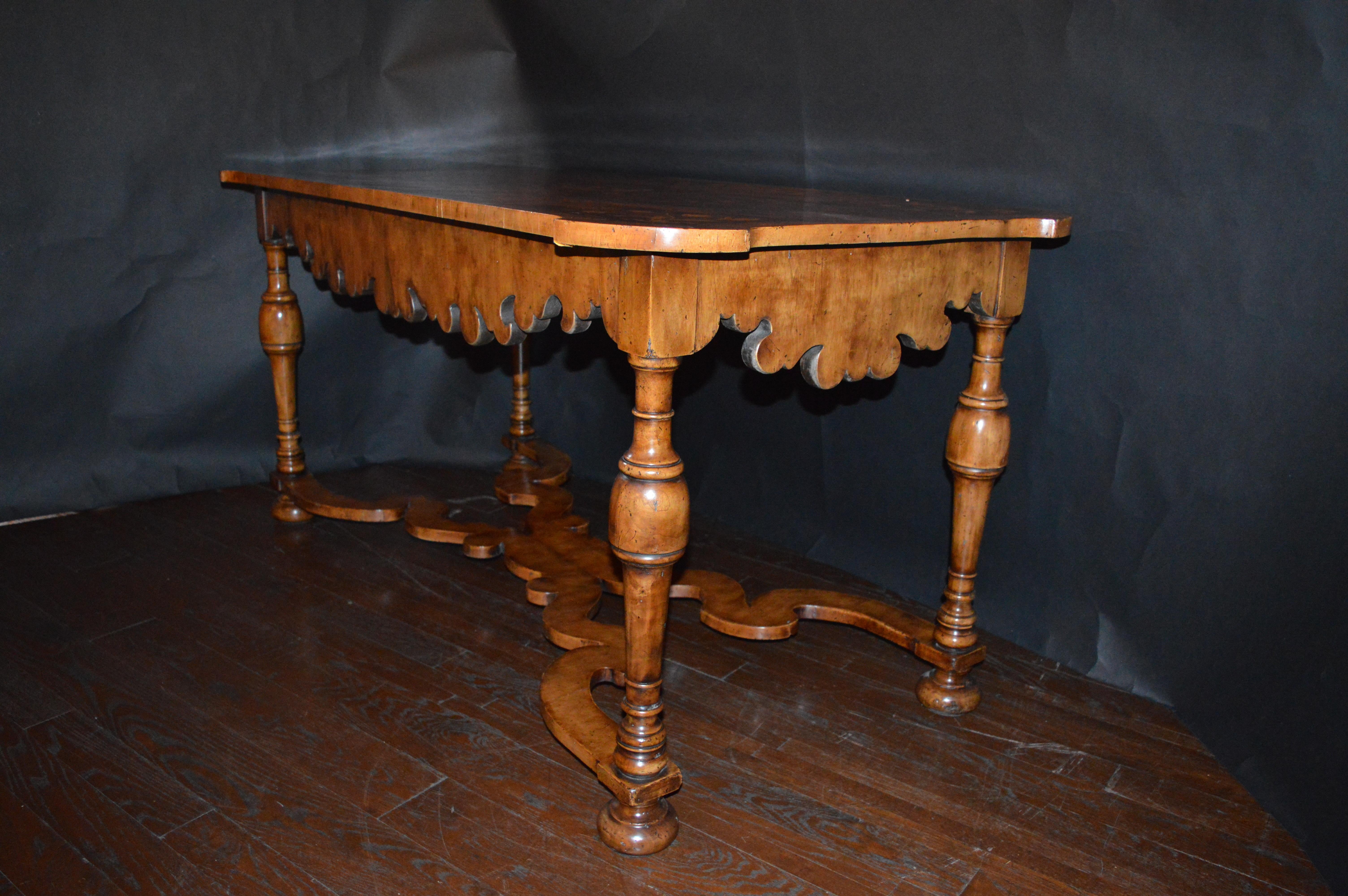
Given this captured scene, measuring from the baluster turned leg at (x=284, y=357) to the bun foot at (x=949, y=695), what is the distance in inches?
64.6

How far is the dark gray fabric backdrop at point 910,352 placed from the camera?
169 centimetres

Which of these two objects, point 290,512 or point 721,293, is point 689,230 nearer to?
point 721,293

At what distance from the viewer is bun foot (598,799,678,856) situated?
1510 mm

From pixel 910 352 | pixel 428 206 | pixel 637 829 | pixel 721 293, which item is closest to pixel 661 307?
pixel 721 293

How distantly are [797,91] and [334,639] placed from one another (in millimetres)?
1516

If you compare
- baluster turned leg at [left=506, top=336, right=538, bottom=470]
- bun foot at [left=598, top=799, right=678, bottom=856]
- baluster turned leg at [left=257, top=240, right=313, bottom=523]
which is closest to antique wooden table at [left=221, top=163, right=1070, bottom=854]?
bun foot at [left=598, top=799, right=678, bottom=856]

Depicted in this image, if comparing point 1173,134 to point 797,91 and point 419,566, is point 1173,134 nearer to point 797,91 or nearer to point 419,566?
point 797,91

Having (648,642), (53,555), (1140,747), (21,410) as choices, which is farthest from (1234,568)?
(21,410)

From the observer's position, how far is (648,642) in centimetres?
151

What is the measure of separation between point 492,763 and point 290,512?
4.21 ft

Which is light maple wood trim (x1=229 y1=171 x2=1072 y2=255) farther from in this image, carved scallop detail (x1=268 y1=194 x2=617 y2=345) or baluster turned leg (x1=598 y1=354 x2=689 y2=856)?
baluster turned leg (x1=598 y1=354 x2=689 y2=856)

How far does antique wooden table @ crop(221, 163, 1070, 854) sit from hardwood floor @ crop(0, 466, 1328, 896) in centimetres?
9

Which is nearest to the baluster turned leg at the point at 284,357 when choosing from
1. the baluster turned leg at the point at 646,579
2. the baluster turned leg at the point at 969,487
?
the baluster turned leg at the point at 646,579

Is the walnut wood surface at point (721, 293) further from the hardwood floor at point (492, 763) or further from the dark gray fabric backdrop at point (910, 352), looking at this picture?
the hardwood floor at point (492, 763)
